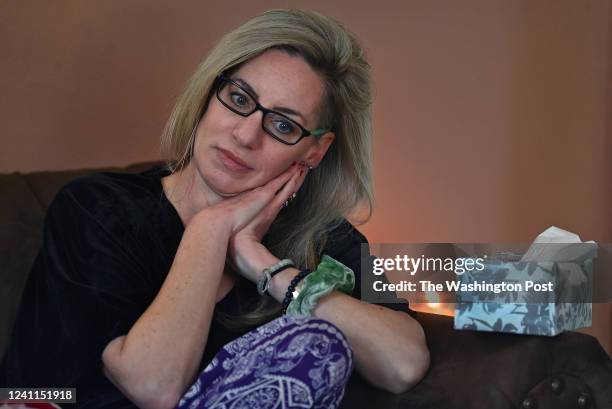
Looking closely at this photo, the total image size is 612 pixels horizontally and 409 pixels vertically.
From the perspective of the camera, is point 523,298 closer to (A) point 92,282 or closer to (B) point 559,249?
(B) point 559,249

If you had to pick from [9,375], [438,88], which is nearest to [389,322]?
[9,375]

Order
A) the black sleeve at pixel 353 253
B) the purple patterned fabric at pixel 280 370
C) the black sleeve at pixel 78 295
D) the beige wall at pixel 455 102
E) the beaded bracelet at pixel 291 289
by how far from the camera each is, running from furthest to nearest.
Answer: the beige wall at pixel 455 102
the black sleeve at pixel 353 253
the beaded bracelet at pixel 291 289
the black sleeve at pixel 78 295
the purple patterned fabric at pixel 280 370

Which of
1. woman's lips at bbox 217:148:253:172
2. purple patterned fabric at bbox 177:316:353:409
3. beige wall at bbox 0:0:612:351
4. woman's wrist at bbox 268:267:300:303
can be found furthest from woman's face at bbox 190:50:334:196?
beige wall at bbox 0:0:612:351

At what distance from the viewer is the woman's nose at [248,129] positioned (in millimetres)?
1666

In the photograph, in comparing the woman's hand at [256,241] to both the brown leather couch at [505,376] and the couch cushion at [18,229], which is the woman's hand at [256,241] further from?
the couch cushion at [18,229]

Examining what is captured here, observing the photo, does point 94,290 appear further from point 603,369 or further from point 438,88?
point 438,88

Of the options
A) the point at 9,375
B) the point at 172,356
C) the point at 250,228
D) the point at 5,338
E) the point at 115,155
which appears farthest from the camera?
the point at 115,155

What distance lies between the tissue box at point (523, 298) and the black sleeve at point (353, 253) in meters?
0.20

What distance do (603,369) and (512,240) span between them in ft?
5.62

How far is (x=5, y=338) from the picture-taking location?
187 centimetres

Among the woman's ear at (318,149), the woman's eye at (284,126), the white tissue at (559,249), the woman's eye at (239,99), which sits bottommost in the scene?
the white tissue at (559,249)

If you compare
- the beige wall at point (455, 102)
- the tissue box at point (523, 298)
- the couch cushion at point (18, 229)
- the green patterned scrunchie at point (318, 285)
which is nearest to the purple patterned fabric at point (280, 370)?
the green patterned scrunchie at point (318, 285)

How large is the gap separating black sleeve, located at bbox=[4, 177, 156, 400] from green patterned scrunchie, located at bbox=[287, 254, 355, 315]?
0.28m

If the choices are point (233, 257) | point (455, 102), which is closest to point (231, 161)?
point (233, 257)
